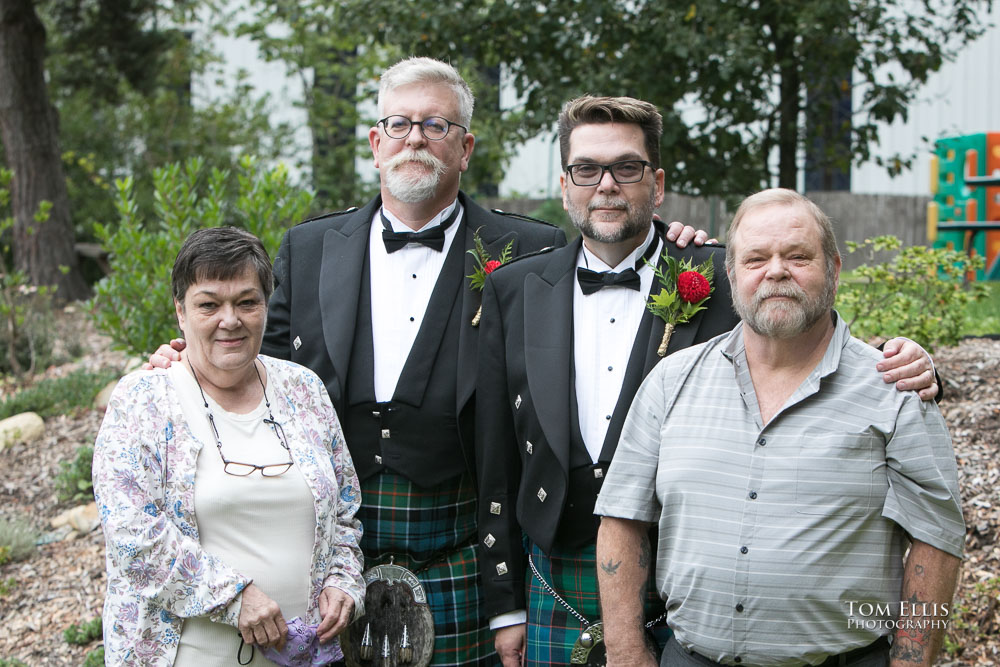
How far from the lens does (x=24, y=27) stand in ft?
34.8

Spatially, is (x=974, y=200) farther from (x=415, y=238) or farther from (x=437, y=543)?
(x=437, y=543)

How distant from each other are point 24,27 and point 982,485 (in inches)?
407

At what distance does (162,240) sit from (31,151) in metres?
6.67

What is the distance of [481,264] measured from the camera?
3.10 m

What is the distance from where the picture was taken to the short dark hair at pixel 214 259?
2.47m

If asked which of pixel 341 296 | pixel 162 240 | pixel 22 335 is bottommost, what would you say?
pixel 22 335

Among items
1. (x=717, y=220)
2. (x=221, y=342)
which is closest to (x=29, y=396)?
(x=221, y=342)

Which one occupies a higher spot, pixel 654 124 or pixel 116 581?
pixel 654 124

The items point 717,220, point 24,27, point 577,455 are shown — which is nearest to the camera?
point 577,455

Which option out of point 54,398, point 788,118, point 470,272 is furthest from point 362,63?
point 470,272

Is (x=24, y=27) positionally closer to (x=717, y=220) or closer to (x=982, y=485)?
(x=717, y=220)

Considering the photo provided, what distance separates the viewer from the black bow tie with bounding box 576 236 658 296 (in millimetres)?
2760

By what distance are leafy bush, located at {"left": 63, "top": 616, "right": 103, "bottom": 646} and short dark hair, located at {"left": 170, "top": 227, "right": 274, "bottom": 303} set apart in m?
2.66

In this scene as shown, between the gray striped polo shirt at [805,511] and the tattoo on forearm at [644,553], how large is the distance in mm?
113
